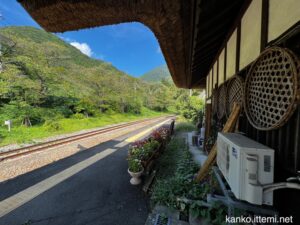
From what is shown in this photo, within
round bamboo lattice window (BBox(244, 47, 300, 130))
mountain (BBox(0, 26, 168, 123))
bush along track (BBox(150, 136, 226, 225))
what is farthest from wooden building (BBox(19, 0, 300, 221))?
mountain (BBox(0, 26, 168, 123))

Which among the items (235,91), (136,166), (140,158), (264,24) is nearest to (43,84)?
(140,158)

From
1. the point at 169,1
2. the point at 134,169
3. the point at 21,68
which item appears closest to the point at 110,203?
the point at 134,169

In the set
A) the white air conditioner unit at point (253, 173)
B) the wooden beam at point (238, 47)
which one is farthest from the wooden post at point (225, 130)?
the white air conditioner unit at point (253, 173)

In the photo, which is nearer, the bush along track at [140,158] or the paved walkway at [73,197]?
the paved walkway at [73,197]

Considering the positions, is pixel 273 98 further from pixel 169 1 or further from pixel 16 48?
pixel 16 48

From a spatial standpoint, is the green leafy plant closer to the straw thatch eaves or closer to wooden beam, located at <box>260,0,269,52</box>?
the straw thatch eaves

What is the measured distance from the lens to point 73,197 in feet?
11.7

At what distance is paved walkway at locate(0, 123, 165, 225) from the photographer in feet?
9.55

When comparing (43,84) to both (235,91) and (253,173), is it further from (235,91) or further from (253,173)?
(253,173)

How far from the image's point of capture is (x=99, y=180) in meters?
4.40

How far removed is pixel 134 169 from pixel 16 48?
15006 millimetres

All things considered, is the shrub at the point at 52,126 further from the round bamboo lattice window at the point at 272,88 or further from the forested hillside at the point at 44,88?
the round bamboo lattice window at the point at 272,88

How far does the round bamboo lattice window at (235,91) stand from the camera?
8.00 feet

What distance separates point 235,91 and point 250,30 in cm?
93
